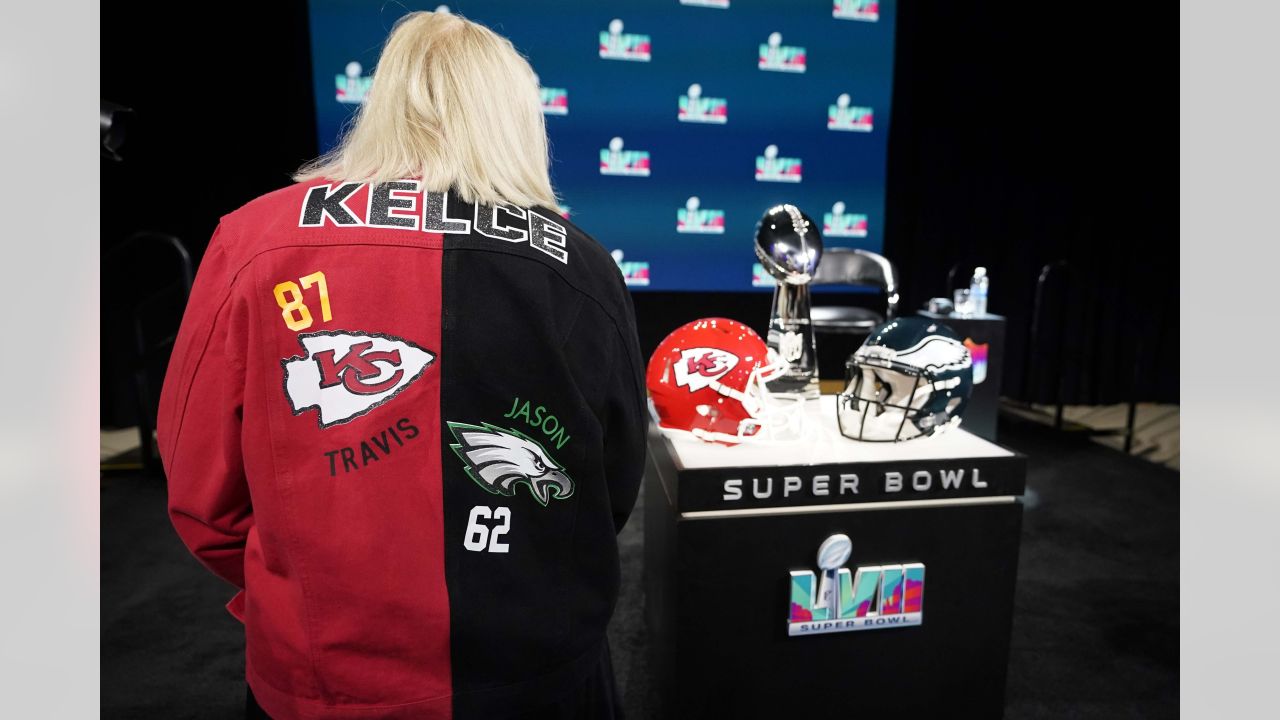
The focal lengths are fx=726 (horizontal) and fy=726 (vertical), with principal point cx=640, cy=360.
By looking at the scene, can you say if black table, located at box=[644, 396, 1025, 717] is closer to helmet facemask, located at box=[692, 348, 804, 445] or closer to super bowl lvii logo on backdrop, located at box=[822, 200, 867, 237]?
helmet facemask, located at box=[692, 348, 804, 445]

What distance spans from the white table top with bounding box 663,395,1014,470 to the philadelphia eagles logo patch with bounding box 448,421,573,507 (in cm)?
42

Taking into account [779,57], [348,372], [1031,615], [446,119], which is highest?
[779,57]

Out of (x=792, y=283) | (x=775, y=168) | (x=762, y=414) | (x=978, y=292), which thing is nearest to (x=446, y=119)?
(x=762, y=414)

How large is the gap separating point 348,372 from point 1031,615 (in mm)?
2159

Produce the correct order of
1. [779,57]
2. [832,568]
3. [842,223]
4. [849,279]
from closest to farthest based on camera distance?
→ [832,568], [849,279], [779,57], [842,223]

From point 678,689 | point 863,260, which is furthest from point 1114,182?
point 678,689

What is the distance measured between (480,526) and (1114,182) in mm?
5394

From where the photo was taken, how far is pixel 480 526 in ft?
2.77

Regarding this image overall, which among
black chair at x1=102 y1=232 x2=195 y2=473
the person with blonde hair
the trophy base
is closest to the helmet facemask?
the trophy base

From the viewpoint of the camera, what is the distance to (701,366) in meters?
1.36

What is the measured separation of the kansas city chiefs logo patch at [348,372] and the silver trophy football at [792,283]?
37.5 inches

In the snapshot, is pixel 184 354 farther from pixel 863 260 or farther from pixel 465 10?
pixel 465 10

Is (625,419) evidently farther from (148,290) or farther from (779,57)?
(148,290)

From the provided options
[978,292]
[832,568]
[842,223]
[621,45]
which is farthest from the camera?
[842,223]
